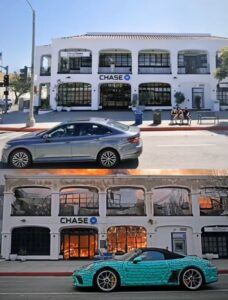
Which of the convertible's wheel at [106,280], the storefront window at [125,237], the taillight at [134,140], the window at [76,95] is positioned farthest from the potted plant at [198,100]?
the convertible's wheel at [106,280]

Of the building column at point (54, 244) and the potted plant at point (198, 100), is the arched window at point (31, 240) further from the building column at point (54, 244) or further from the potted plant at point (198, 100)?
the potted plant at point (198, 100)

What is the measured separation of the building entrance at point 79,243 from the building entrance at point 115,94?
22.3 meters

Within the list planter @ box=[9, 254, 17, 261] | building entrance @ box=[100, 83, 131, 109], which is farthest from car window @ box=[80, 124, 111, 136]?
building entrance @ box=[100, 83, 131, 109]

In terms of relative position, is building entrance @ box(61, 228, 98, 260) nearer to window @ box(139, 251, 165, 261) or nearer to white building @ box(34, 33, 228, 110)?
window @ box(139, 251, 165, 261)

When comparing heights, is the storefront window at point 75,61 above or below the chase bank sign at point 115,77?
Answer: above

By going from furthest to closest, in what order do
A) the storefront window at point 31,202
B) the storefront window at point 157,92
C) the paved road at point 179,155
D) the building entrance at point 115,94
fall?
the building entrance at point 115,94 < the storefront window at point 157,92 < the storefront window at point 31,202 < the paved road at point 179,155

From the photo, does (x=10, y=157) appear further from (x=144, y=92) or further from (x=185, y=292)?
(x=144, y=92)

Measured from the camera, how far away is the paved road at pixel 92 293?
31.4ft

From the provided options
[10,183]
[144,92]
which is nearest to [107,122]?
[10,183]

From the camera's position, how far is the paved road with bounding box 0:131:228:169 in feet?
47.4

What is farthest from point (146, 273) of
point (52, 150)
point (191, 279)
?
point (52, 150)

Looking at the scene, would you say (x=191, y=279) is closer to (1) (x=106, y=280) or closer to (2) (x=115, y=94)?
(1) (x=106, y=280)

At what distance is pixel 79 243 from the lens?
21.7m

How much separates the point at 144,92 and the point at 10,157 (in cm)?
2983
